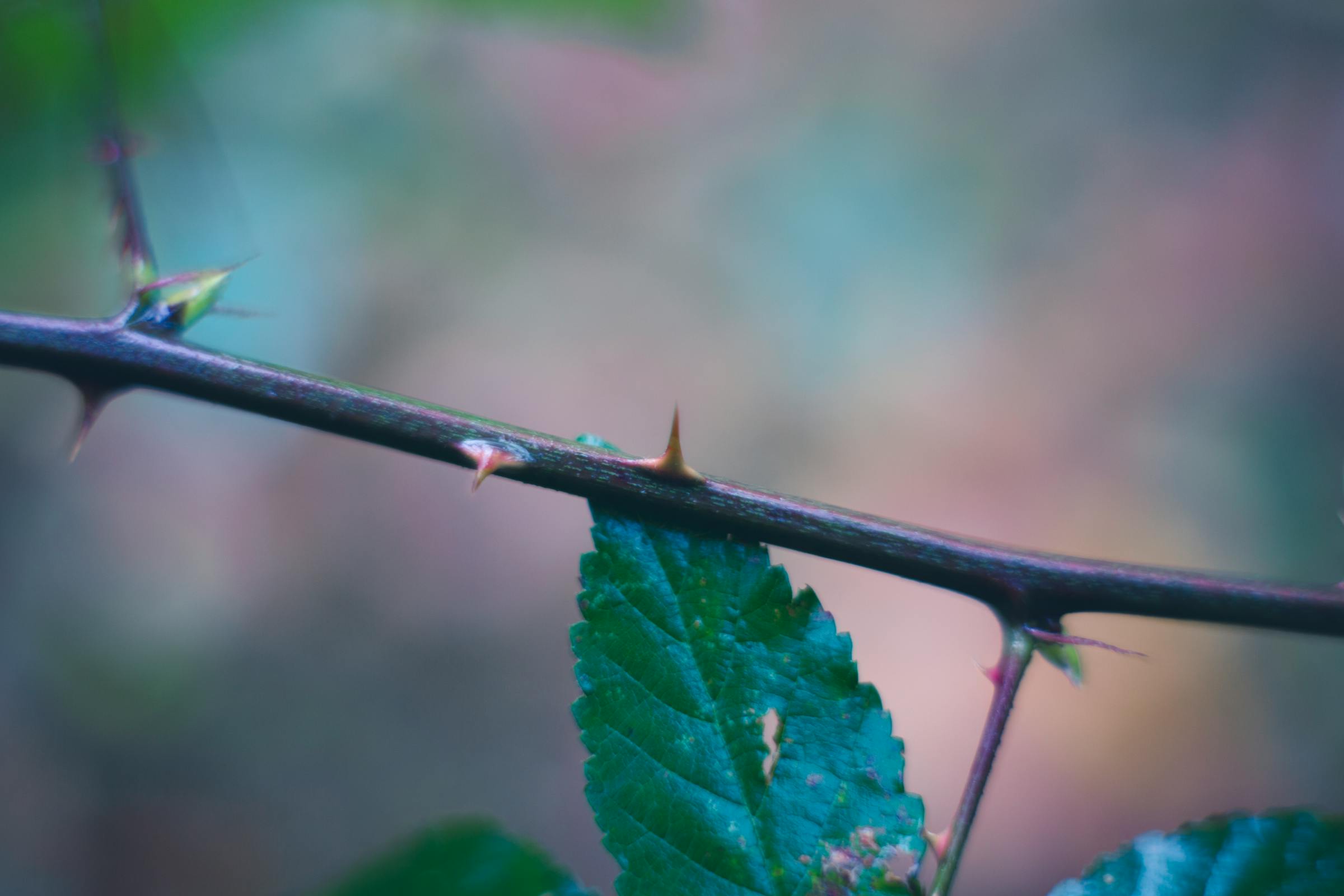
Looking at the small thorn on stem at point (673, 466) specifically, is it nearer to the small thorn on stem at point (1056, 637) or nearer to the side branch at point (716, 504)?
the side branch at point (716, 504)

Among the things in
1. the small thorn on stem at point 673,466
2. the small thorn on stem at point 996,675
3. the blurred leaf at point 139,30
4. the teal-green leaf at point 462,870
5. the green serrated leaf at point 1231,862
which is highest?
the blurred leaf at point 139,30

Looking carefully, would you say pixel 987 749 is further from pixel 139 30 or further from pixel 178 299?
pixel 139 30

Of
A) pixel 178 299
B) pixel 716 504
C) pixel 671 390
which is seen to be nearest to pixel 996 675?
pixel 716 504

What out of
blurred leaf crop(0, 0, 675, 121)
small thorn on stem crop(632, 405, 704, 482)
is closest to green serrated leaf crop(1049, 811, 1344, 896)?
small thorn on stem crop(632, 405, 704, 482)

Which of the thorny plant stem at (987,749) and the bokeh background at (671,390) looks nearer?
the thorny plant stem at (987,749)

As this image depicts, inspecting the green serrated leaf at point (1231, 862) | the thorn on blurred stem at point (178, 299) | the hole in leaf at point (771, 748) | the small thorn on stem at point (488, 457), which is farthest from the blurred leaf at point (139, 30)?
the green serrated leaf at point (1231, 862)

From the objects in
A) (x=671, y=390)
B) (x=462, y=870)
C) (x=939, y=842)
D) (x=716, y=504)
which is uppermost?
(x=671, y=390)
